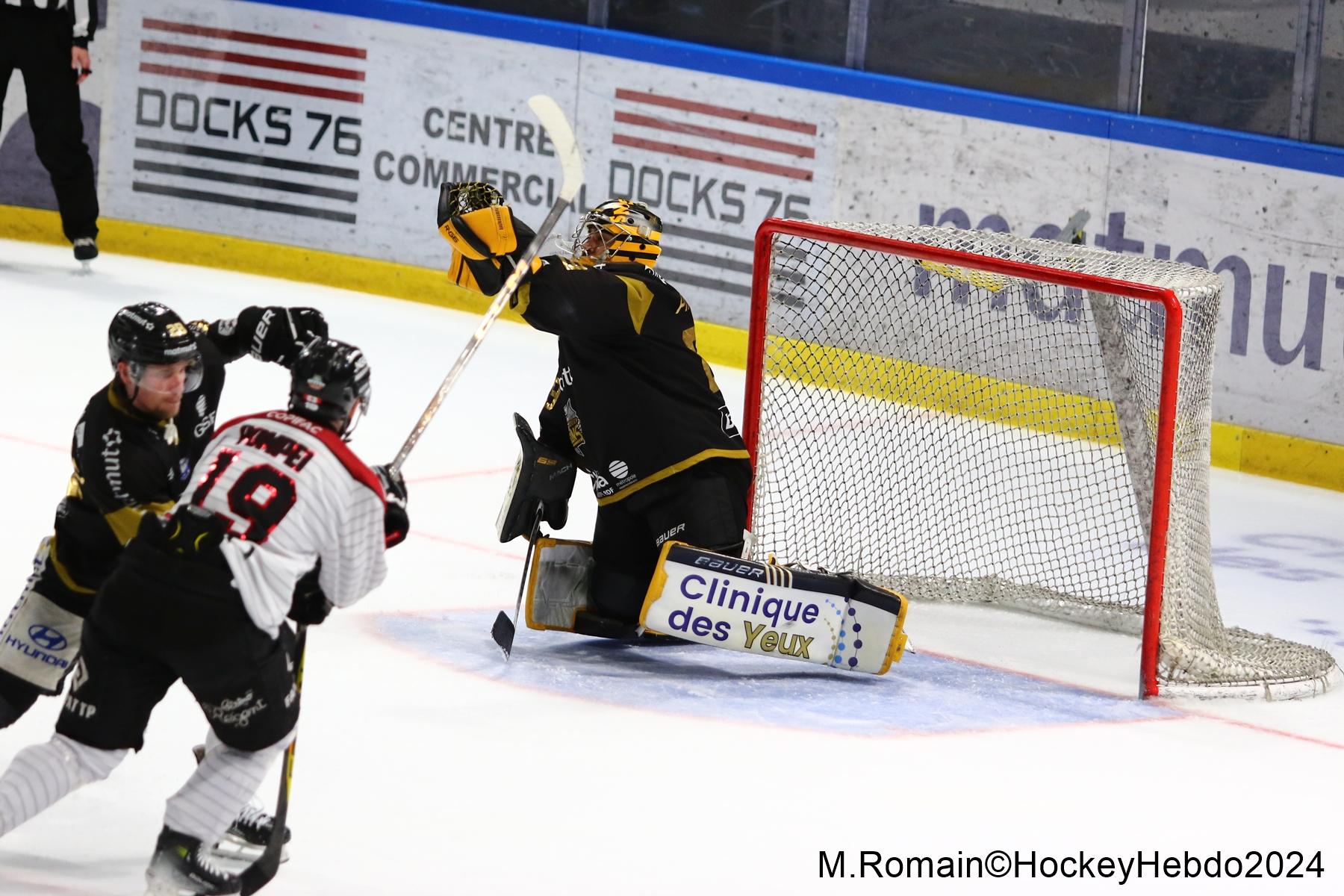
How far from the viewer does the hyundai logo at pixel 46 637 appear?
141 inches

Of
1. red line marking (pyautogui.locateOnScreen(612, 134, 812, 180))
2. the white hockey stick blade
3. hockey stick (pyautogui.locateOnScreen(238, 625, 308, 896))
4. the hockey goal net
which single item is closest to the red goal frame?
the hockey goal net

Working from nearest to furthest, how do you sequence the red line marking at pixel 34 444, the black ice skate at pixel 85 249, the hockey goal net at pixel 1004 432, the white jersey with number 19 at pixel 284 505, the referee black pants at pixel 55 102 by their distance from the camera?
the white jersey with number 19 at pixel 284 505
the hockey goal net at pixel 1004 432
the red line marking at pixel 34 444
the referee black pants at pixel 55 102
the black ice skate at pixel 85 249

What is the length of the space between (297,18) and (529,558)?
5186 millimetres

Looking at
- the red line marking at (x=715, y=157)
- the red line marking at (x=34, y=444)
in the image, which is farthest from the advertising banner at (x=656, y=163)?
the red line marking at (x=34, y=444)

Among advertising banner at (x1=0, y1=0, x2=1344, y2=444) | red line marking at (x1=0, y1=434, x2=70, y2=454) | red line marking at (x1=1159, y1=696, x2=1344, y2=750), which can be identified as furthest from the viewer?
advertising banner at (x1=0, y1=0, x2=1344, y2=444)

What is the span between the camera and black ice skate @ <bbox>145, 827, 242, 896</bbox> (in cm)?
304

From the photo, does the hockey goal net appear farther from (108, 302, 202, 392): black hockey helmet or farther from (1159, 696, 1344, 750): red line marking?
(108, 302, 202, 392): black hockey helmet

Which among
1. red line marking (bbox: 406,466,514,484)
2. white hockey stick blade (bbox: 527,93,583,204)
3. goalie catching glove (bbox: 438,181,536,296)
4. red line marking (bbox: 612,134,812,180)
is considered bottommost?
red line marking (bbox: 406,466,514,484)

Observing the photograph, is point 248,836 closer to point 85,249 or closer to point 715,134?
point 715,134

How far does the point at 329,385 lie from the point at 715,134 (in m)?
5.52

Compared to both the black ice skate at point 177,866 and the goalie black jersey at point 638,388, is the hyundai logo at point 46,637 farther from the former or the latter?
the goalie black jersey at point 638,388

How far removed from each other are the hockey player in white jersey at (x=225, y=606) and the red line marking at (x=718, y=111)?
5.35m

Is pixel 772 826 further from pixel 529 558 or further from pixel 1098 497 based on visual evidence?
pixel 1098 497

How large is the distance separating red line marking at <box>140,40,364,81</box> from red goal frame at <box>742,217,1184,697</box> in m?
4.28
